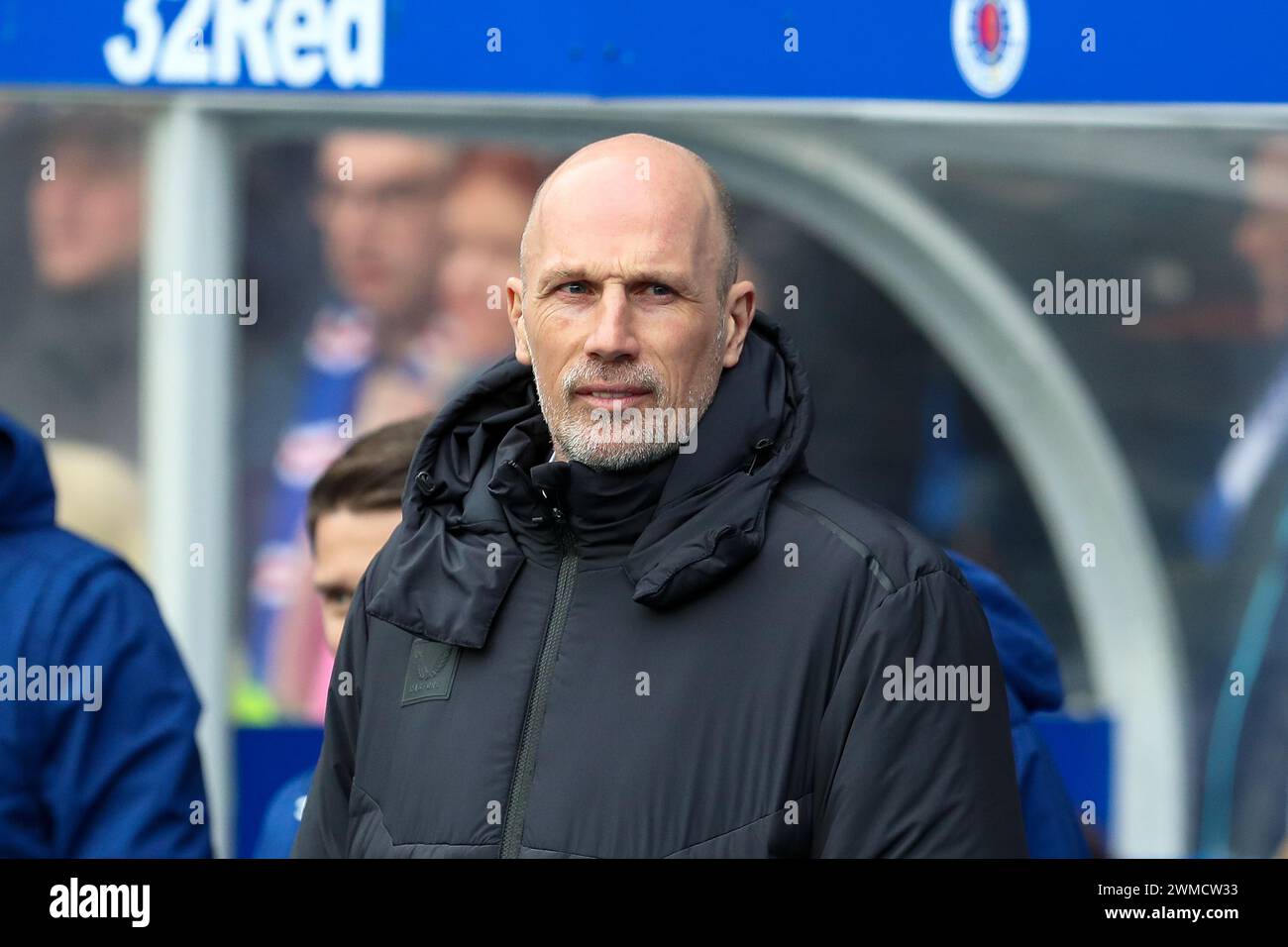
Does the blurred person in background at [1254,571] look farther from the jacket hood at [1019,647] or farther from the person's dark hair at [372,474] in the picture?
the person's dark hair at [372,474]

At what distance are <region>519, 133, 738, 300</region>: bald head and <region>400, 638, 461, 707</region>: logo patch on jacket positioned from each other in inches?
20.3

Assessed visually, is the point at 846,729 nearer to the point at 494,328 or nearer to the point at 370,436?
the point at 370,436

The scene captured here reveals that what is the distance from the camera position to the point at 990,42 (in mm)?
4336

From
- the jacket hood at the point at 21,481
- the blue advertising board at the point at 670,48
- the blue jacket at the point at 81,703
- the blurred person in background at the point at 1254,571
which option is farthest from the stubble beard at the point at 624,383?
the blurred person in background at the point at 1254,571

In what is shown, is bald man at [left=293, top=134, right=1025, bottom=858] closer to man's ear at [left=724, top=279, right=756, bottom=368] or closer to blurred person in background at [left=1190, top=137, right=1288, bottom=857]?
man's ear at [left=724, top=279, right=756, bottom=368]

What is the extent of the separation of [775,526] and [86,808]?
1328 millimetres

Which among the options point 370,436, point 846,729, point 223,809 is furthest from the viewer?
point 223,809

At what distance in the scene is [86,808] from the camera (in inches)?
116

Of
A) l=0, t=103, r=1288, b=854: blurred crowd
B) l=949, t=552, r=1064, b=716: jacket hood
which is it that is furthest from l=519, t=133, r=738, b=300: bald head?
l=0, t=103, r=1288, b=854: blurred crowd

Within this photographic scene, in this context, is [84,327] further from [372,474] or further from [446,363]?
[372,474]

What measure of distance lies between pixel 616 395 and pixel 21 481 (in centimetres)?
133

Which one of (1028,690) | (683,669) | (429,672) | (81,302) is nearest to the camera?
(683,669)

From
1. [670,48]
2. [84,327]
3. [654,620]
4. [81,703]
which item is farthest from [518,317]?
[84,327]
